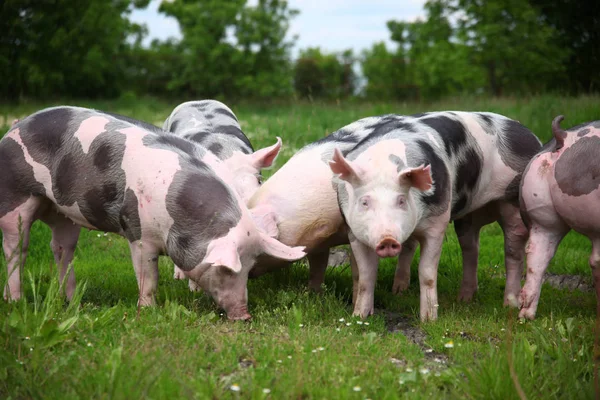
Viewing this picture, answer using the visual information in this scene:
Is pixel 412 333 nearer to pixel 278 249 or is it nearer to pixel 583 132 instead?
pixel 278 249

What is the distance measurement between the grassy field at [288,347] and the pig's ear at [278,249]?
0.43 metres

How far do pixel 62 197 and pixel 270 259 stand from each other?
1.65 m

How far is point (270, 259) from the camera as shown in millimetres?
5539

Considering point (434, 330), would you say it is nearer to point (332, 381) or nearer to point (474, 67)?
point (332, 381)

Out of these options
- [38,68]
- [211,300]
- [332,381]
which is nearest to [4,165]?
[211,300]

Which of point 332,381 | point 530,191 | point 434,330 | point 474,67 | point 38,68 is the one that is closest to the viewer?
point 332,381

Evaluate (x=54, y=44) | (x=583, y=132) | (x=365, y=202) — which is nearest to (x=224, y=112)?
(x=365, y=202)

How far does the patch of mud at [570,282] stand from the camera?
6773 mm

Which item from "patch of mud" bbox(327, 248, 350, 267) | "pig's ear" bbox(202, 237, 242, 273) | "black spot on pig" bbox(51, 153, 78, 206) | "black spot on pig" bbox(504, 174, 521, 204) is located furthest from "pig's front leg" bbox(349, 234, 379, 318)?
"black spot on pig" bbox(51, 153, 78, 206)

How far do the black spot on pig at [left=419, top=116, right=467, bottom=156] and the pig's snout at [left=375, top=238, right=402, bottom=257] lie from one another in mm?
1161

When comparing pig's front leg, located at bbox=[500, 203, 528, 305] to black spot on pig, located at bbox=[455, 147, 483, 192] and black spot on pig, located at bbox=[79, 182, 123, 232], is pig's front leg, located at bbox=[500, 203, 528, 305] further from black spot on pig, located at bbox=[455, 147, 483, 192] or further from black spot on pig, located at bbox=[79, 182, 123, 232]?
black spot on pig, located at bbox=[79, 182, 123, 232]

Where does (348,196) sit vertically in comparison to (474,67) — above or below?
above

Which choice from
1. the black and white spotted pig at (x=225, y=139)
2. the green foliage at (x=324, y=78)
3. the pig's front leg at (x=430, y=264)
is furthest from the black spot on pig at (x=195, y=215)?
the green foliage at (x=324, y=78)

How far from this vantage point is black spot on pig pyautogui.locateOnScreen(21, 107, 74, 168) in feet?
18.8
